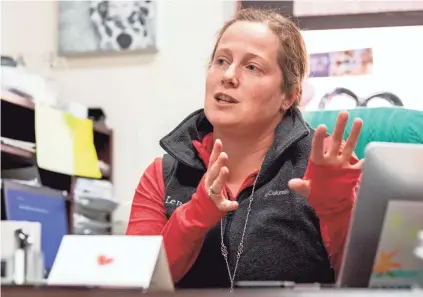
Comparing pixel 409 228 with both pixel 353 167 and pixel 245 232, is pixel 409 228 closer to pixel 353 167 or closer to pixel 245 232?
pixel 353 167

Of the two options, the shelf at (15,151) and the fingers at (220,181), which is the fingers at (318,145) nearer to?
the fingers at (220,181)

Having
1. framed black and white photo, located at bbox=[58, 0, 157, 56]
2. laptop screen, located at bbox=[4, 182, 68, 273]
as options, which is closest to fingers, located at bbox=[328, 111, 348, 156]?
laptop screen, located at bbox=[4, 182, 68, 273]

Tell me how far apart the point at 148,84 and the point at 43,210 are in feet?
2.56

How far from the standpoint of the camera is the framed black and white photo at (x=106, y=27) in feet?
9.21

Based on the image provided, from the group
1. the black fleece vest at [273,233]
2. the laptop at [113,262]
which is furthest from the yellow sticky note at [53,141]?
the laptop at [113,262]

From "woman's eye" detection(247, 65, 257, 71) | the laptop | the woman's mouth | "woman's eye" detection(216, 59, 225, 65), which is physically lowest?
the laptop

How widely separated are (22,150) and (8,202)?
0.22m

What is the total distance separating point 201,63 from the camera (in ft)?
9.11

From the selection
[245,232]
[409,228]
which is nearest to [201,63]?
[245,232]

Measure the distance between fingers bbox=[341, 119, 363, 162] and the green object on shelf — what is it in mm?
506

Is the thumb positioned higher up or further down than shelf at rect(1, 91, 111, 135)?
higher up

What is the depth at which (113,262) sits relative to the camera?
2.77 feet

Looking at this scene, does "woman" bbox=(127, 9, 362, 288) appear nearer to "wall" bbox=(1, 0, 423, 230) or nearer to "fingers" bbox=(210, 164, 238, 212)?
"fingers" bbox=(210, 164, 238, 212)

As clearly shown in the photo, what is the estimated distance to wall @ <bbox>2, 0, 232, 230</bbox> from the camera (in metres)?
2.79
